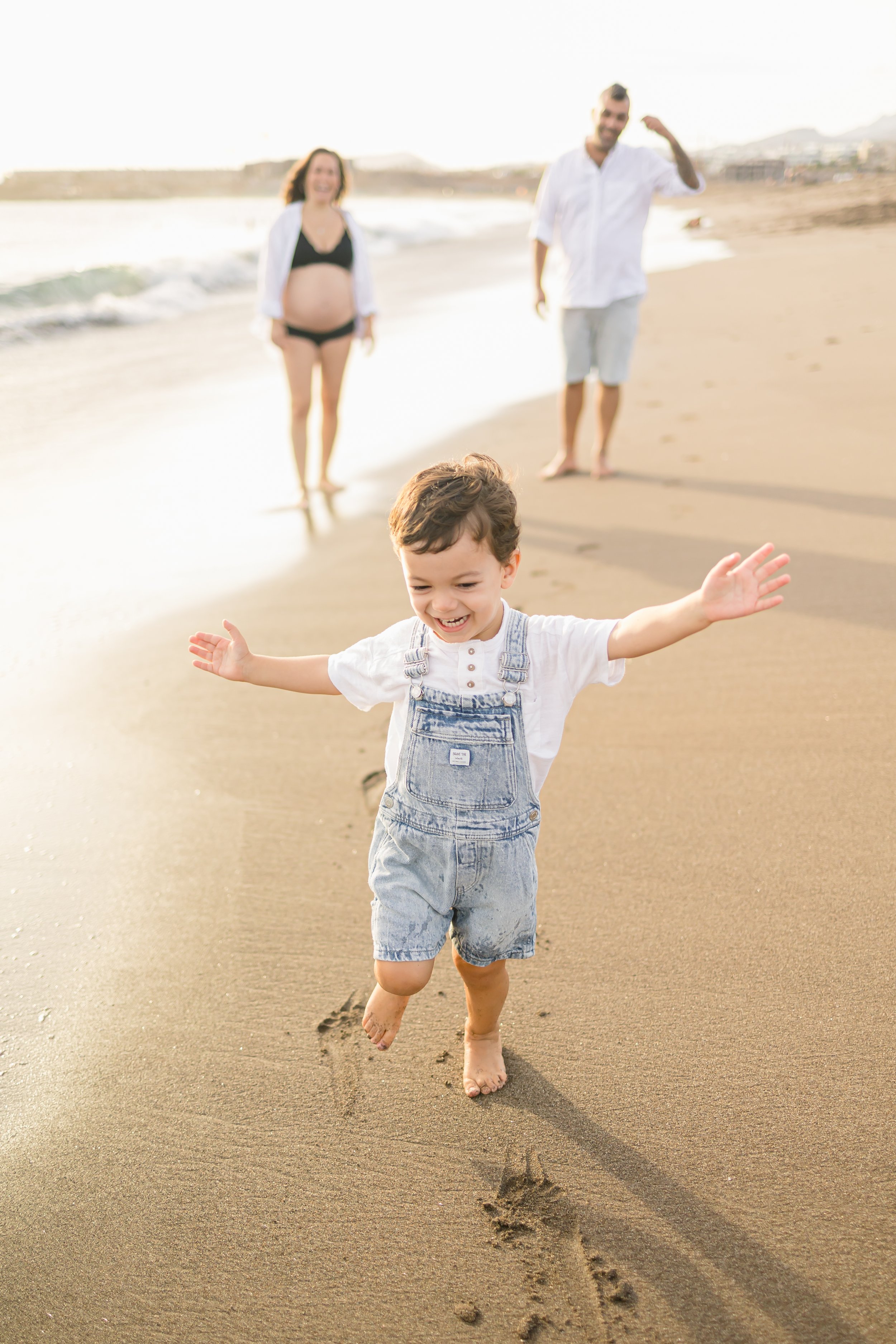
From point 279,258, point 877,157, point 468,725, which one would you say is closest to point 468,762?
point 468,725

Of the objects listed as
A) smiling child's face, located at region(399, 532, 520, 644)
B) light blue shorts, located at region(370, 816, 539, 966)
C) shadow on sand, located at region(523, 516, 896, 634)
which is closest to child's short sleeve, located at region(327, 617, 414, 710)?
smiling child's face, located at region(399, 532, 520, 644)

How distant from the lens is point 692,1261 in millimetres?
1629

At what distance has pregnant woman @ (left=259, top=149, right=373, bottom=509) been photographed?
5.30 metres

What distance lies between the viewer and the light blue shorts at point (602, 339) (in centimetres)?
535

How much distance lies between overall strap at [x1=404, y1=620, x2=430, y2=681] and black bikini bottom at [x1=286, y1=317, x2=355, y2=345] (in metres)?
4.13

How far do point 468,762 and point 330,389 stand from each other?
14.2 feet

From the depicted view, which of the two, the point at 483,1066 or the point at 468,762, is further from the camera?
the point at 483,1066

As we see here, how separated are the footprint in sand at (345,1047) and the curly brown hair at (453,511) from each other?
1.02 metres

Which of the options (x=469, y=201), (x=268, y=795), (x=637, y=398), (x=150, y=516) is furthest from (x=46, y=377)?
(x=469, y=201)

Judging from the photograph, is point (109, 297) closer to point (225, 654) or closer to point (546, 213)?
point (546, 213)

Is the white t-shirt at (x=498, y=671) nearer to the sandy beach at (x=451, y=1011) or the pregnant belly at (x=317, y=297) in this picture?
the sandy beach at (x=451, y=1011)

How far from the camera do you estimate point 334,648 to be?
370 cm

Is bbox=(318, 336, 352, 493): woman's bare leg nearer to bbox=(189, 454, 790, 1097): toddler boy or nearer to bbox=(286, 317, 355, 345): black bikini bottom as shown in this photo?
bbox=(286, 317, 355, 345): black bikini bottom

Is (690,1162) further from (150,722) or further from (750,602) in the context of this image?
(150,722)
